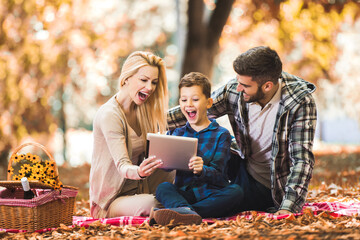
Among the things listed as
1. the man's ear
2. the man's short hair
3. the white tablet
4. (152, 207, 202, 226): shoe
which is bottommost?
(152, 207, 202, 226): shoe

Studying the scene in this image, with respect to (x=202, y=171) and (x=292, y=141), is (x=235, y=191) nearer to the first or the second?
(x=202, y=171)

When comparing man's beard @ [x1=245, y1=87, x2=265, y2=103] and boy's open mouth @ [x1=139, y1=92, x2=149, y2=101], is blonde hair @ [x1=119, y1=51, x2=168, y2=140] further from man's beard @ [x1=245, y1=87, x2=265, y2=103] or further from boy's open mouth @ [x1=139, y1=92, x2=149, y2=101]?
man's beard @ [x1=245, y1=87, x2=265, y2=103]

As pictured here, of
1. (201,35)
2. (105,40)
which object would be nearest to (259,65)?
(201,35)

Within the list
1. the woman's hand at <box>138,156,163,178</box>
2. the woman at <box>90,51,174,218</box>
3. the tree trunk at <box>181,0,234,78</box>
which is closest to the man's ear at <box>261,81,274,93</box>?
the woman at <box>90,51,174,218</box>

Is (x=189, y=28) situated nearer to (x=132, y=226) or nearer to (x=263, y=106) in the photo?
(x=263, y=106)

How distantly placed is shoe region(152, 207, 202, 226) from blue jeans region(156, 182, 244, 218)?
0.29 meters

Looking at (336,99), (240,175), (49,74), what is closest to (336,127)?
(336,99)

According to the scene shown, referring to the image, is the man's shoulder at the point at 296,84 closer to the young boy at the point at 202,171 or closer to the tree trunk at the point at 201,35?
the young boy at the point at 202,171

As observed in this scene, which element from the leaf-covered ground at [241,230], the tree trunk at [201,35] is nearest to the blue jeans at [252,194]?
the leaf-covered ground at [241,230]

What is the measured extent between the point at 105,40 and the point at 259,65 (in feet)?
36.1

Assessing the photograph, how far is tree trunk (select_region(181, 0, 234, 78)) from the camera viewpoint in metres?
8.05

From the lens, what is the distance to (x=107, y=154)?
14.1ft

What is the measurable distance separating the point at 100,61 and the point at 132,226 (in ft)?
37.7

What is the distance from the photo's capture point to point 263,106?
445 cm
